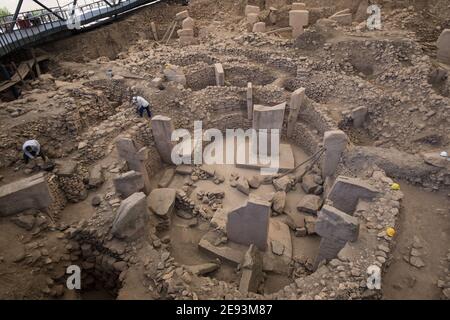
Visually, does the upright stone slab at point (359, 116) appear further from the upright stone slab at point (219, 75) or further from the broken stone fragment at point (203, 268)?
the broken stone fragment at point (203, 268)

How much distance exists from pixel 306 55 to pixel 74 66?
888 centimetres

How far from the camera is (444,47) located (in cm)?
854

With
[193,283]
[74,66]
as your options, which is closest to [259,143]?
[193,283]

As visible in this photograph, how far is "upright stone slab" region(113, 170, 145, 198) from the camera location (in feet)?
18.2

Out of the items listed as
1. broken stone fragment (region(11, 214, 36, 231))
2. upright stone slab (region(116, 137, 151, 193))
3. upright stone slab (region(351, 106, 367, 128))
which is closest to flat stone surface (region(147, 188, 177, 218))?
upright stone slab (region(116, 137, 151, 193))

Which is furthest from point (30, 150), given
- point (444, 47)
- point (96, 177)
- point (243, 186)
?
point (444, 47)

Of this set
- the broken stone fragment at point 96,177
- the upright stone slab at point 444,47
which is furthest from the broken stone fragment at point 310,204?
the upright stone slab at point 444,47

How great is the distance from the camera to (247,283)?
468 cm

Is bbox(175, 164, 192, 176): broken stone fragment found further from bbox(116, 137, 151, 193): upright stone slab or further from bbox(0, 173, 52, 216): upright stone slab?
bbox(0, 173, 52, 216): upright stone slab

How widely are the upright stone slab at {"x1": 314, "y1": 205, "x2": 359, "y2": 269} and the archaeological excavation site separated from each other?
0.03m

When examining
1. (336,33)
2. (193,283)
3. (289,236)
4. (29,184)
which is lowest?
(289,236)

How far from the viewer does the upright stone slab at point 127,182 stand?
554 cm

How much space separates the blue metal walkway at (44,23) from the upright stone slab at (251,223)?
1009 centimetres
